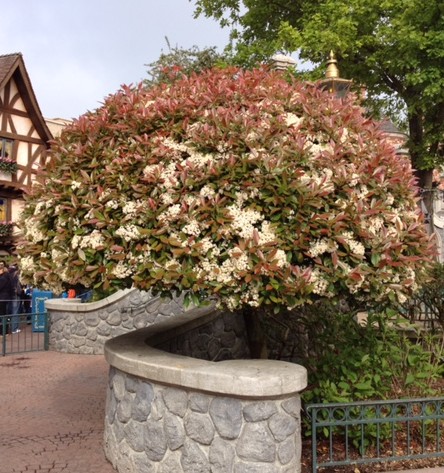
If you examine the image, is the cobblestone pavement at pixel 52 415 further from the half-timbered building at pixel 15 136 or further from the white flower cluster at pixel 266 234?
the half-timbered building at pixel 15 136

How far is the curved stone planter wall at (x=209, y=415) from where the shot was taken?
394 cm

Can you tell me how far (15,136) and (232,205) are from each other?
24.6m

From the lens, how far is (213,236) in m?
4.25

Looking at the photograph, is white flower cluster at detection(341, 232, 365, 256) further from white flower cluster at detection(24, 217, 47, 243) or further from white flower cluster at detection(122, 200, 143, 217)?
white flower cluster at detection(24, 217, 47, 243)

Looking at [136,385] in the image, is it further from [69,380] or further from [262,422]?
[69,380]

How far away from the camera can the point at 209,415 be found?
4098 mm

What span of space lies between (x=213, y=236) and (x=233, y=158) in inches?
23.4

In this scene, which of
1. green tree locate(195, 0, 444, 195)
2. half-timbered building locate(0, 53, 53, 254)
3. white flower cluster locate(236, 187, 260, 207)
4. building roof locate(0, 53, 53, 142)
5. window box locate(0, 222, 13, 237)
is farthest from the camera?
half-timbered building locate(0, 53, 53, 254)

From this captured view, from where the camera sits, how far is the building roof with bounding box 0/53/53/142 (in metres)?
26.0

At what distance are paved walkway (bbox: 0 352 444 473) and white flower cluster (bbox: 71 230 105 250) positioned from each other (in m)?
1.91

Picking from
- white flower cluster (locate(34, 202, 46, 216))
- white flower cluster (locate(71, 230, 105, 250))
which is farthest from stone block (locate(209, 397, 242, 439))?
white flower cluster (locate(34, 202, 46, 216))

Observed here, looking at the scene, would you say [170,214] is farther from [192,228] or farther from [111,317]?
[111,317]

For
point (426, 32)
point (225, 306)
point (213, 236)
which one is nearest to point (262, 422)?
point (225, 306)

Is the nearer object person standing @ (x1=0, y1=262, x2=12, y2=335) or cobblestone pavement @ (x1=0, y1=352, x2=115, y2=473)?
cobblestone pavement @ (x1=0, y1=352, x2=115, y2=473)
